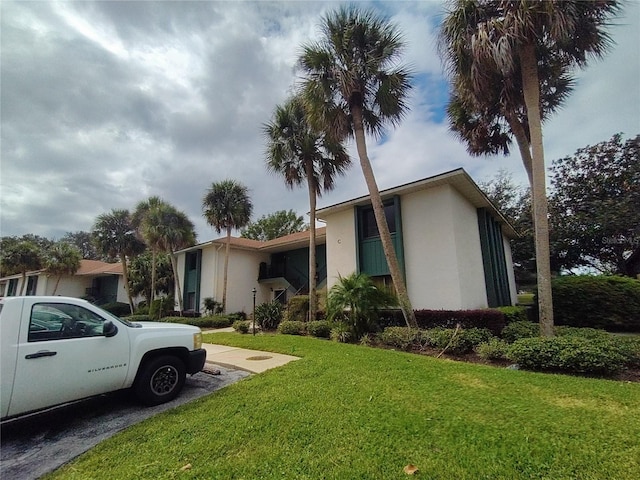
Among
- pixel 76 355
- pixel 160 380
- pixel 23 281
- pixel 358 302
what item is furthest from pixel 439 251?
pixel 23 281

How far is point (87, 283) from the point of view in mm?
32438

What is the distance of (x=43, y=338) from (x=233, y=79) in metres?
8.36

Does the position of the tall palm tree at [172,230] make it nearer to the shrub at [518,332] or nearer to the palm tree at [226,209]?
the palm tree at [226,209]

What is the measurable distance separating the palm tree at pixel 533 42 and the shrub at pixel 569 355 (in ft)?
5.16

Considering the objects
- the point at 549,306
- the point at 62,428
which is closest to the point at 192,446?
the point at 62,428

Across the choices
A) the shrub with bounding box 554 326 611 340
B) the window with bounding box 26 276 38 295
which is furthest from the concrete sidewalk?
the window with bounding box 26 276 38 295

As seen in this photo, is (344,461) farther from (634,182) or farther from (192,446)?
→ (634,182)

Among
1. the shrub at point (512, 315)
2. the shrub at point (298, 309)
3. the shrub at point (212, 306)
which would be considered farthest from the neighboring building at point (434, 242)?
the shrub at point (212, 306)

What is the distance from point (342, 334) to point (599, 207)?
20.2 metres

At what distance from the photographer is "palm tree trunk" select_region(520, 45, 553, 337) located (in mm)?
7918

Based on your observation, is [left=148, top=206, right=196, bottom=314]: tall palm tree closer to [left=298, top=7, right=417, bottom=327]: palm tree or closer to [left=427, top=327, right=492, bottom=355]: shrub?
[left=298, top=7, right=417, bottom=327]: palm tree

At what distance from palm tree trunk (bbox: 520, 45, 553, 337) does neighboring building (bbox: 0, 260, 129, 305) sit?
3320 centimetres

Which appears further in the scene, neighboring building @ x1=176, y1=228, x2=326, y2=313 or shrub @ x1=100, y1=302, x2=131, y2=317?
shrub @ x1=100, y1=302, x2=131, y2=317

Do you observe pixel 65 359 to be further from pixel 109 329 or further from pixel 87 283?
pixel 87 283
